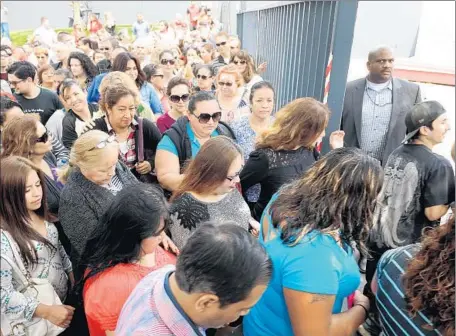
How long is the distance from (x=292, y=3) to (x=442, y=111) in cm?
206

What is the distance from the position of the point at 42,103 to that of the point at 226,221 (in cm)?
343

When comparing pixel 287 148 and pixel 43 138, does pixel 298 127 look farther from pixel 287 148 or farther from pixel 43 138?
pixel 43 138

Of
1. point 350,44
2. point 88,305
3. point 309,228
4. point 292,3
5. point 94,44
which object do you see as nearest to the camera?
point 309,228

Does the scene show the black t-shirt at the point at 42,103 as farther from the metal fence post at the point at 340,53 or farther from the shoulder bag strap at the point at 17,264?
the metal fence post at the point at 340,53

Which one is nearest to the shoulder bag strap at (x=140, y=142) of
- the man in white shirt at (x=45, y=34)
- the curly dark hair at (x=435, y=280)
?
the curly dark hair at (x=435, y=280)

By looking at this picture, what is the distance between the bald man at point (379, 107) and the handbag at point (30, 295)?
287cm

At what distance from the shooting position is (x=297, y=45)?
155 inches

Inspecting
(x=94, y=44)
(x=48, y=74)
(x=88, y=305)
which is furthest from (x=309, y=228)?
(x=94, y=44)

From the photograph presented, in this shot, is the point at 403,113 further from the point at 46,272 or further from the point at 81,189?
the point at 46,272

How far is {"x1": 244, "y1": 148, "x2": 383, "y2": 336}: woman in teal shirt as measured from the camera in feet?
4.30

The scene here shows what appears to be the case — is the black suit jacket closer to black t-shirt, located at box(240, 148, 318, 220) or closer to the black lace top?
black t-shirt, located at box(240, 148, 318, 220)

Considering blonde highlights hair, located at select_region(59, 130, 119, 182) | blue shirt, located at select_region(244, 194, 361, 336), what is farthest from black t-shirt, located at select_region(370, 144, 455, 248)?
blonde highlights hair, located at select_region(59, 130, 119, 182)

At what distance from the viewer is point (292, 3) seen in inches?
159

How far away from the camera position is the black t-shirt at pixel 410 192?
2449 mm
